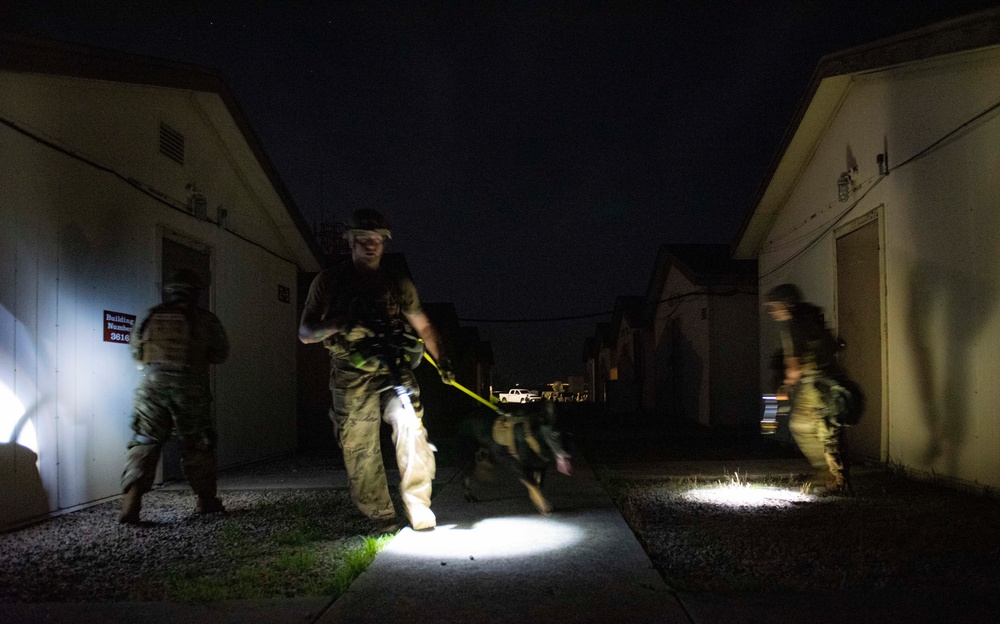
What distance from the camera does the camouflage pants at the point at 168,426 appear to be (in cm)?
549

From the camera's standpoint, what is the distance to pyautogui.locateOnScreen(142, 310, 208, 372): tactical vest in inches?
220

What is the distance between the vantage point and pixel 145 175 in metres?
7.84

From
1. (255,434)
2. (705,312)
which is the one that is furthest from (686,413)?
(255,434)

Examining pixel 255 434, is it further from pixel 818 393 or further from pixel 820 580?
pixel 820 580

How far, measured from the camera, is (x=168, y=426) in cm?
562

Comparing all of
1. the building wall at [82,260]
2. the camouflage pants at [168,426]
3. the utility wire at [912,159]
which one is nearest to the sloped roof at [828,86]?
the utility wire at [912,159]

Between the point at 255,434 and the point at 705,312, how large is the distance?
1115cm

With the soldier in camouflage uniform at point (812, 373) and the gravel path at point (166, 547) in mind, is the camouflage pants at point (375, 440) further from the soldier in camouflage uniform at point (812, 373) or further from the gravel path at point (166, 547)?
the soldier in camouflage uniform at point (812, 373)

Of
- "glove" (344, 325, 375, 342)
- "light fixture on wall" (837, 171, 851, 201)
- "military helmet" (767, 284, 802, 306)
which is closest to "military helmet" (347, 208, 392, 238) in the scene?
"glove" (344, 325, 375, 342)

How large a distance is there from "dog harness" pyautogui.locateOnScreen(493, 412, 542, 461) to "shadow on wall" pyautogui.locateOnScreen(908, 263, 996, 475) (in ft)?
13.0

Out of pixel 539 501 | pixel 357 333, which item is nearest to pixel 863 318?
pixel 539 501

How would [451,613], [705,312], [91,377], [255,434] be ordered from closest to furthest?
[451,613] < [91,377] < [255,434] < [705,312]

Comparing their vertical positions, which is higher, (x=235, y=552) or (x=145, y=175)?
(x=145, y=175)

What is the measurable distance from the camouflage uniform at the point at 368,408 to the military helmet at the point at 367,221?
0.97ft
